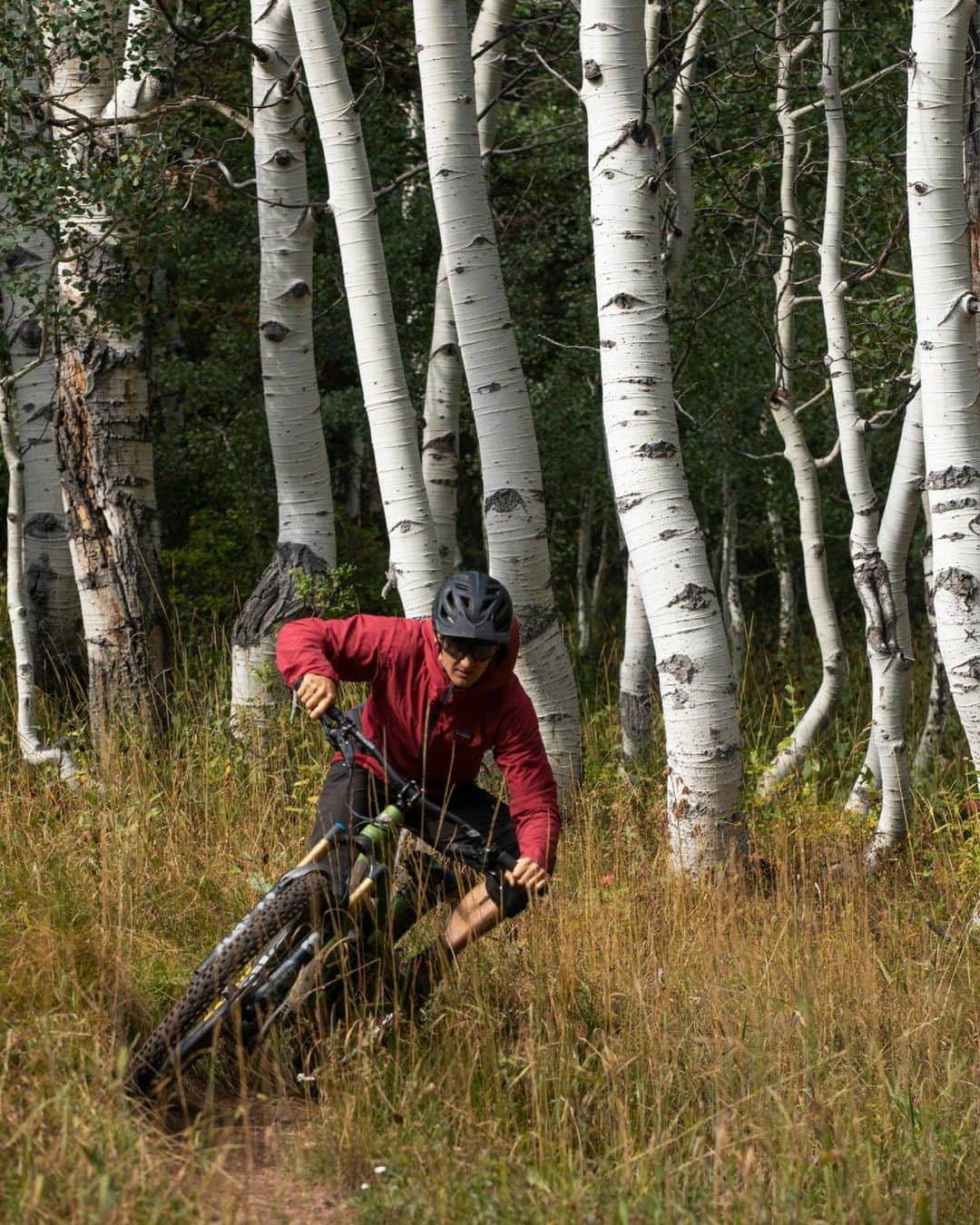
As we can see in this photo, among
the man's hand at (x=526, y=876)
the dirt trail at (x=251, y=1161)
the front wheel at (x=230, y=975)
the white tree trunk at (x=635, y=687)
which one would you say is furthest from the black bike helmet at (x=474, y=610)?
the white tree trunk at (x=635, y=687)

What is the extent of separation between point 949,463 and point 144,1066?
389cm

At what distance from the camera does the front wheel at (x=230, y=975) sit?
420cm

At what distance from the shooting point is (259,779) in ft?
23.4

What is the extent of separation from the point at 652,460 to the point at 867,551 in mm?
1675

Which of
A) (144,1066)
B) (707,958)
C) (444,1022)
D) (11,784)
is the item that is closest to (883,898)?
(707,958)

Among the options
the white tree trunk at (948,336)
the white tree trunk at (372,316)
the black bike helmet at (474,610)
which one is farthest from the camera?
the white tree trunk at (372,316)

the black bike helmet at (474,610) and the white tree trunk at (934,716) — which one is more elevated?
the black bike helmet at (474,610)

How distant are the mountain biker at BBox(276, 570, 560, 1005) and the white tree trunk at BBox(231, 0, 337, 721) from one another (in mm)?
3414

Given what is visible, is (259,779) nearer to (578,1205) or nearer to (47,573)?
(47,573)

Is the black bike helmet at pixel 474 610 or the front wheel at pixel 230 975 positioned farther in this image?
the black bike helmet at pixel 474 610

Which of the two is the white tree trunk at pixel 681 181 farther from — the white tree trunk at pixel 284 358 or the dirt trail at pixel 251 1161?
the dirt trail at pixel 251 1161

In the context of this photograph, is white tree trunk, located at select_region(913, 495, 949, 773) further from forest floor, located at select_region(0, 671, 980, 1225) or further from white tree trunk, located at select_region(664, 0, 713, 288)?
white tree trunk, located at select_region(664, 0, 713, 288)

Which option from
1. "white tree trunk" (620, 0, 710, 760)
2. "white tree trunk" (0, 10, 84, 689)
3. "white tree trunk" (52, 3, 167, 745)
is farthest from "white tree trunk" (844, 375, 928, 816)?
"white tree trunk" (0, 10, 84, 689)

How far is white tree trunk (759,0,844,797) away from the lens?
8383 millimetres
